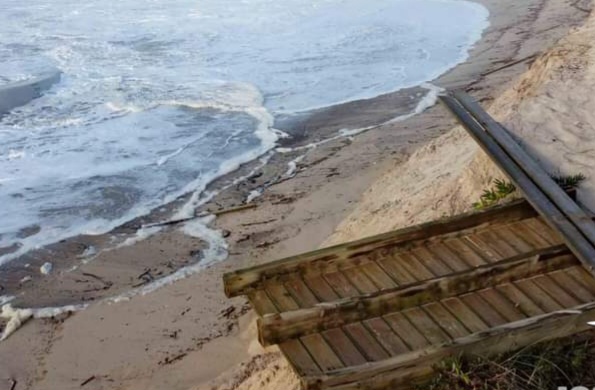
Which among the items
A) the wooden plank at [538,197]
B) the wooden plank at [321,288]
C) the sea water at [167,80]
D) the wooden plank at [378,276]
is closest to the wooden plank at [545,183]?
the wooden plank at [538,197]

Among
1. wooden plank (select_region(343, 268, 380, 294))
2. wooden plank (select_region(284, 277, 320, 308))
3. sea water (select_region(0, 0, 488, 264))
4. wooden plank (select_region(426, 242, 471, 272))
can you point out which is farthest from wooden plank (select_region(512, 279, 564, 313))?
sea water (select_region(0, 0, 488, 264))

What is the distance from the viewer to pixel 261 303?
16.4 feet

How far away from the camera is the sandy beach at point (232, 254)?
6.68 meters

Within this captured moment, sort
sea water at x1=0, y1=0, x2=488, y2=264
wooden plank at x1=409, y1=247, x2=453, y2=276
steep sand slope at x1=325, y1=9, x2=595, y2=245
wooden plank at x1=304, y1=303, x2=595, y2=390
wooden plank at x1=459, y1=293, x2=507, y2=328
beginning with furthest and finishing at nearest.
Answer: sea water at x1=0, y1=0, x2=488, y2=264
steep sand slope at x1=325, y1=9, x2=595, y2=245
wooden plank at x1=409, y1=247, x2=453, y2=276
wooden plank at x1=459, y1=293, x2=507, y2=328
wooden plank at x1=304, y1=303, x2=595, y2=390

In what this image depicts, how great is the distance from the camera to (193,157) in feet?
39.4

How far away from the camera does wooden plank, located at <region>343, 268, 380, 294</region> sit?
16.5ft

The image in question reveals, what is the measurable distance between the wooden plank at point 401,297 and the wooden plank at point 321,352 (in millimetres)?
53

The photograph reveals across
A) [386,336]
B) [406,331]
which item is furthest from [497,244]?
[386,336]

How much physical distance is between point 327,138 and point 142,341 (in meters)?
6.31

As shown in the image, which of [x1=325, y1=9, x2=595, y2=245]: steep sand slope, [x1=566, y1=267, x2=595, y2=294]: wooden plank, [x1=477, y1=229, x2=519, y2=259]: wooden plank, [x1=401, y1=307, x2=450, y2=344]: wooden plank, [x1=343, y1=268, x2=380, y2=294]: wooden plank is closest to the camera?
[x1=401, y1=307, x2=450, y2=344]: wooden plank

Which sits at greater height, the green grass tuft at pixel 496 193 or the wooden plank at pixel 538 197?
the wooden plank at pixel 538 197

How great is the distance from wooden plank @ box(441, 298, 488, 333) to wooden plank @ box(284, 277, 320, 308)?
890 millimetres

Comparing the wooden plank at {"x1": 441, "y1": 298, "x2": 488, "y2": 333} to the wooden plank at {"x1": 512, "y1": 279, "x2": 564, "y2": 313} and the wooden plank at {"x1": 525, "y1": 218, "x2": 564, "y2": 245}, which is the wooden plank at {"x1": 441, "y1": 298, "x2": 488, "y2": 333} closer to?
the wooden plank at {"x1": 512, "y1": 279, "x2": 564, "y2": 313}

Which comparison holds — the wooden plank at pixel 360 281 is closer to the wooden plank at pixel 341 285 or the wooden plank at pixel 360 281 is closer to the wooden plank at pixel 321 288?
the wooden plank at pixel 341 285
